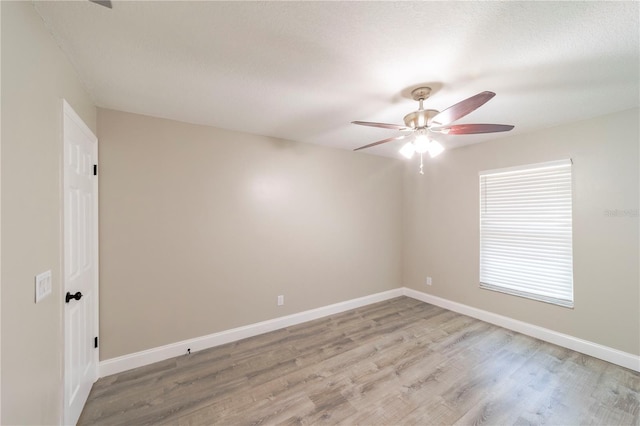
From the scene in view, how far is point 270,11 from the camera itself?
1.24 m

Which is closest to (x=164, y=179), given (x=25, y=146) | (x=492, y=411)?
(x=25, y=146)

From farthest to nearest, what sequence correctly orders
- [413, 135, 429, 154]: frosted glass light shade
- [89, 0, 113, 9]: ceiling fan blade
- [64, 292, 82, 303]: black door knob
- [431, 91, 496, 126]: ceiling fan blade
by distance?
[413, 135, 429, 154]: frosted glass light shade
[64, 292, 82, 303]: black door knob
[431, 91, 496, 126]: ceiling fan blade
[89, 0, 113, 9]: ceiling fan blade

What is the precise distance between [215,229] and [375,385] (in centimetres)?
221


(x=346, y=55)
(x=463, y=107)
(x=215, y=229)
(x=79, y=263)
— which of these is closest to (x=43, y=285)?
(x=79, y=263)

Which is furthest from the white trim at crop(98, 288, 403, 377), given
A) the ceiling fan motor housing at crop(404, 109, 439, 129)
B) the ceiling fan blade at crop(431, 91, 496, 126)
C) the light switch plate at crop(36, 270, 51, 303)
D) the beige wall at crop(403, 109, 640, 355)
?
the ceiling fan blade at crop(431, 91, 496, 126)

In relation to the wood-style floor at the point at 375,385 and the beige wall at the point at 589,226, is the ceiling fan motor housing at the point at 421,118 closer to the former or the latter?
the beige wall at the point at 589,226

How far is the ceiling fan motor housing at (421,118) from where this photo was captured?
6.47ft

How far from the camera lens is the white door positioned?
5.14 feet

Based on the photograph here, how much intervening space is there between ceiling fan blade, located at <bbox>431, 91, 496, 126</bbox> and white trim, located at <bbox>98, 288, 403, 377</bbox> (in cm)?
283

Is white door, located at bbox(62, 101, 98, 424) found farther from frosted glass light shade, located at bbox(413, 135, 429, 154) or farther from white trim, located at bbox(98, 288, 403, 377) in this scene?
frosted glass light shade, located at bbox(413, 135, 429, 154)

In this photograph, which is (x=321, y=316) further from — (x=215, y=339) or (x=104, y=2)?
(x=104, y=2)

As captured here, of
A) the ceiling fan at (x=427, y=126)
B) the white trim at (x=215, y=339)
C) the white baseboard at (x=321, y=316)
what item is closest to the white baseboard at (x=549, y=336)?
the white baseboard at (x=321, y=316)

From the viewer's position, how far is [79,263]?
70.9 inches

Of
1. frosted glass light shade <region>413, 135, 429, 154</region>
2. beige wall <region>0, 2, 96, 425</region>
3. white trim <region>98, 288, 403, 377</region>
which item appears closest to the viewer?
beige wall <region>0, 2, 96, 425</region>
